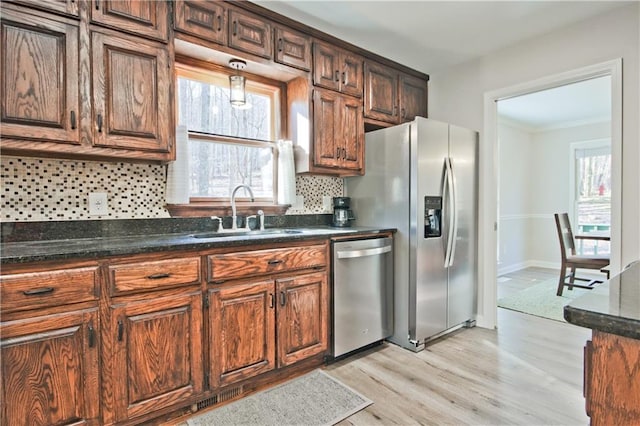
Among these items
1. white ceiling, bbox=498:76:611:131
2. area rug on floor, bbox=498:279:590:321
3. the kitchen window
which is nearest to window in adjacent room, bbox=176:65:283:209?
the kitchen window

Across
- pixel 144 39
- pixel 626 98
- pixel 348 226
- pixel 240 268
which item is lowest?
pixel 240 268

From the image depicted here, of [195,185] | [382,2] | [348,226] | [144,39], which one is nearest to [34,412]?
[195,185]

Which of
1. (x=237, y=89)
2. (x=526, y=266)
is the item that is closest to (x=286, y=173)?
(x=237, y=89)

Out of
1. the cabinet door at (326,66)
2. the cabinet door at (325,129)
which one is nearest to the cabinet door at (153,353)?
the cabinet door at (325,129)

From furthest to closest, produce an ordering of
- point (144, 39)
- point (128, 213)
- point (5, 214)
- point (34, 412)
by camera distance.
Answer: point (128, 213) → point (144, 39) → point (5, 214) → point (34, 412)

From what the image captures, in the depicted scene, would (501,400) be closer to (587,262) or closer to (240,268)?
(240,268)

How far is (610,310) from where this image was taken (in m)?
0.64

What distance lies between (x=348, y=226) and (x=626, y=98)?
2.22m

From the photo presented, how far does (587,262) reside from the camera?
4062 mm

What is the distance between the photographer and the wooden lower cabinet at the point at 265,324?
1.89 metres

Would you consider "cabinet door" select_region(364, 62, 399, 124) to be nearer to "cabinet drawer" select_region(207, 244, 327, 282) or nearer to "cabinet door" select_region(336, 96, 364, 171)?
"cabinet door" select_region(336, 96, 364, 171)

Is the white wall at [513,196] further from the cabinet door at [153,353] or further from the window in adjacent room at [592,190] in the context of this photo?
the cabinet door at [153,353]

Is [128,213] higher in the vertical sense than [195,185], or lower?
lower

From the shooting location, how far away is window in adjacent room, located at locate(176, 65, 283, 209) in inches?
96.3
